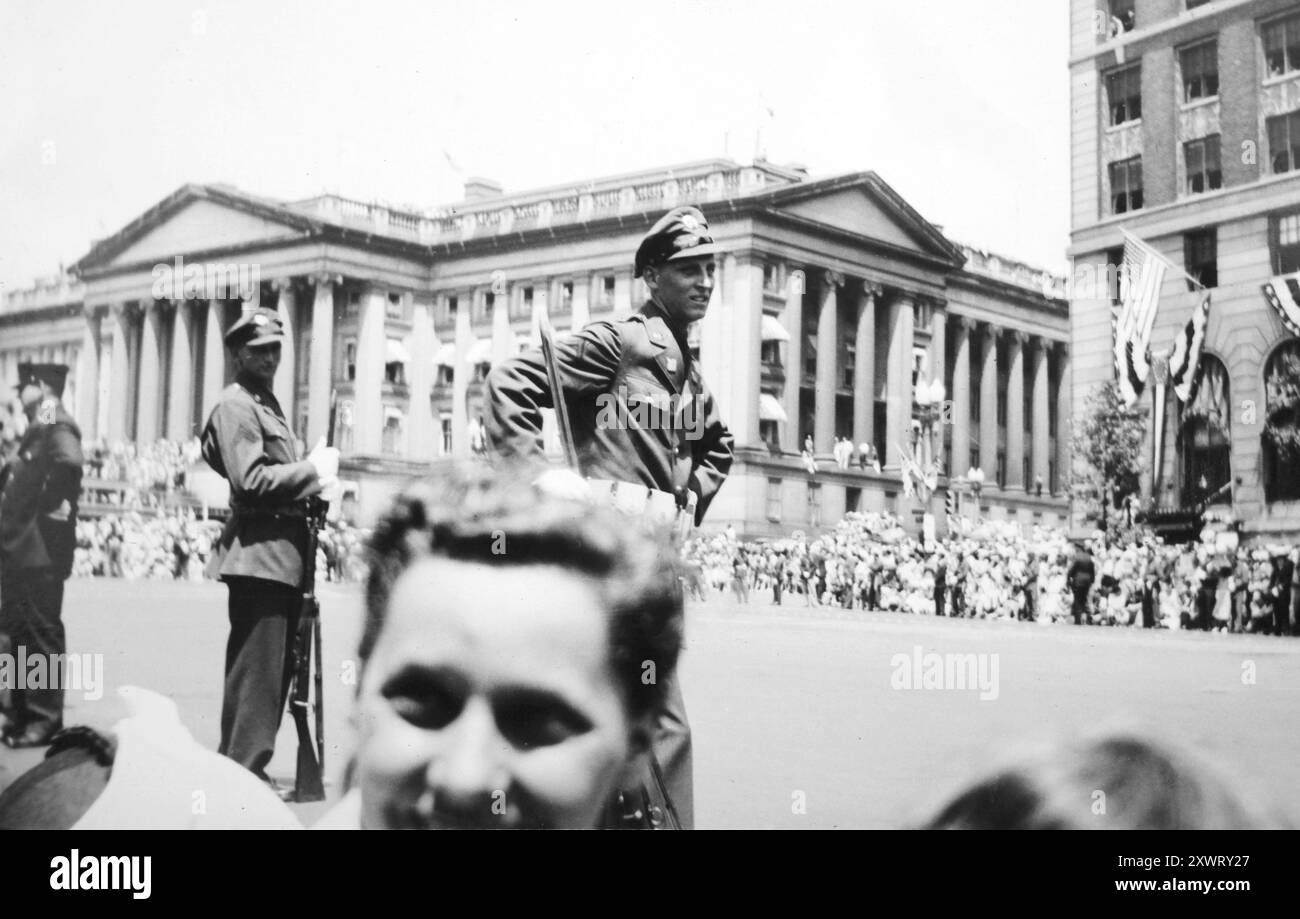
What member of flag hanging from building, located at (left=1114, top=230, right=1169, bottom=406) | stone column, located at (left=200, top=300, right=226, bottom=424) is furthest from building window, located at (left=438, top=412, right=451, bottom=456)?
flag hanging from building, located at (left=1114, top=230, right=1169, bottom=406)

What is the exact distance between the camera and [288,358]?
377 cm

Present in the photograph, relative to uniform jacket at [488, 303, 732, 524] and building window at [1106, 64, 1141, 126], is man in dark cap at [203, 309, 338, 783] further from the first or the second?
building window at [1106, 64, 1141, 126]

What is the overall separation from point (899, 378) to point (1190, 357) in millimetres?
962

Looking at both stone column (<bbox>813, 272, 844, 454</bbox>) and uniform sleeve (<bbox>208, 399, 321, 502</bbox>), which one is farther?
stone column (<bbox>813, 272, 844, 454</bbox>)

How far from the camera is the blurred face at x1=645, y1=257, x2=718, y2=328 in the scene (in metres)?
3.18

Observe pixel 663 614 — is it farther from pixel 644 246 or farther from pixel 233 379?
pixel 233 379

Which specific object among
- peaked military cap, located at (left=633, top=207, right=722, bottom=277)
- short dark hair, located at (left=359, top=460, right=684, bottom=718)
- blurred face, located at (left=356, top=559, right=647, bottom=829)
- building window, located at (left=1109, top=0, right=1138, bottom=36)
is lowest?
blurred face, located at (left=356, top=559, right=647, bottom=829)

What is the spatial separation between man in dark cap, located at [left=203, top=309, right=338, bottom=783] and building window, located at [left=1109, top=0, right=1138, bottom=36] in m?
2.82

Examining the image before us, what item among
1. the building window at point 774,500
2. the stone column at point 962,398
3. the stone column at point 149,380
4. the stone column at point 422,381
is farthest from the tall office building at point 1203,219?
the stone column at point 149,380

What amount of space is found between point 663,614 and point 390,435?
7.22 ft

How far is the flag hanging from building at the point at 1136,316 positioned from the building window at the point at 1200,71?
50 centimetres

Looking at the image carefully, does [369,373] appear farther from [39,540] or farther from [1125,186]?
[1125,186]

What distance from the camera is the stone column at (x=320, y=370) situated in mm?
3865
